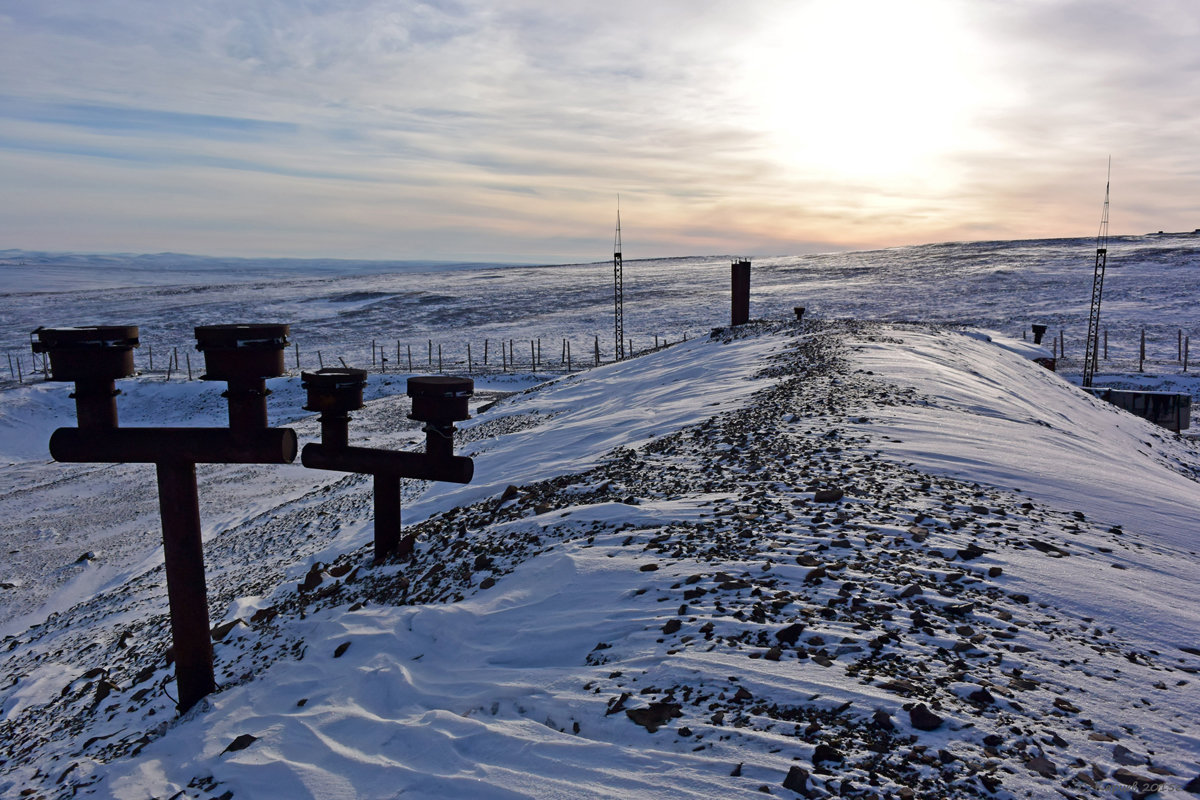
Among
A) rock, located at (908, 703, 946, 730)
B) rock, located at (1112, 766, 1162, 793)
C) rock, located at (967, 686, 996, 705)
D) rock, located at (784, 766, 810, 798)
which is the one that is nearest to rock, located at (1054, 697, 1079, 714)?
rock, located at (967, 686, 996, 705)

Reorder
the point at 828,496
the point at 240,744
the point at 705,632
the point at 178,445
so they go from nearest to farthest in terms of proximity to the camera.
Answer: the point at 705,632, the point at 240,744, the point at 178,445, the point at 828,496

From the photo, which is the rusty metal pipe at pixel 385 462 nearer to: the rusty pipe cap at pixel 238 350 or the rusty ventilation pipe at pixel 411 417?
the rusty ventilation pipe at pixel 411 417

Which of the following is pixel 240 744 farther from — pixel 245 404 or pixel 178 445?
pixel 245 404

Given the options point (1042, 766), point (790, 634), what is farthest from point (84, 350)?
point (1042, 766)

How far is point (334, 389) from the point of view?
245 inches

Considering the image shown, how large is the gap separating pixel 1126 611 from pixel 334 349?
47441 millimetres

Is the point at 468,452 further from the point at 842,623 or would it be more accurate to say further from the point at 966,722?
the point at 966,722

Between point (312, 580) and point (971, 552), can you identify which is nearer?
point (971, 552)

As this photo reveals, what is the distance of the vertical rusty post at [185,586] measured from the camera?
18.1 ft

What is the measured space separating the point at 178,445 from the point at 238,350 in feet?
2.86

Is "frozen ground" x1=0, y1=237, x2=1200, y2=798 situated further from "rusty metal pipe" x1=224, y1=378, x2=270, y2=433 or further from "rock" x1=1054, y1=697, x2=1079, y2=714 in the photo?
"rusty metal pipe" x1=224, y1=378, x2=270, y2=433

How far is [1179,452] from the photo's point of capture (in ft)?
42.3

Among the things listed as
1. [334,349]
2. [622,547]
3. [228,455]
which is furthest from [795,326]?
Answer: [334,349]

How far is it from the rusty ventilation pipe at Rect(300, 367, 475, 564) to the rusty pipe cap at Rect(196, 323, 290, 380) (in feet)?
2.20
